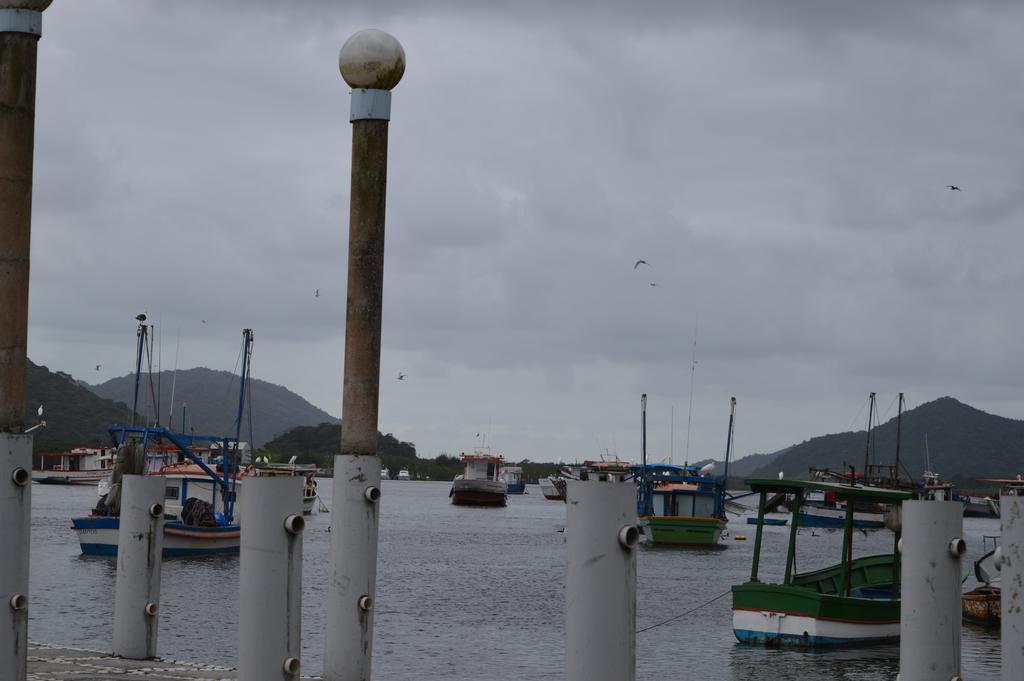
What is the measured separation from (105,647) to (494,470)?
13833 centimetres

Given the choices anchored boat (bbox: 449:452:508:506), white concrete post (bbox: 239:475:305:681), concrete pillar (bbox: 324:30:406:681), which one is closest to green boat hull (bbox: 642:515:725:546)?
concrete pillar (bbox: 324:30:406:681)

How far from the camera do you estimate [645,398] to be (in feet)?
311

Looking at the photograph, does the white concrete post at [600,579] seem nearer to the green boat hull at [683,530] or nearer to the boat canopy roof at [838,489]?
the boat canopy roof at [838,489]

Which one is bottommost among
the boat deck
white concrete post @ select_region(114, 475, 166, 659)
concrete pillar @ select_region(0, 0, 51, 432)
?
the boat deck

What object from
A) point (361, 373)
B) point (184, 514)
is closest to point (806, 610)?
point (361, 373)

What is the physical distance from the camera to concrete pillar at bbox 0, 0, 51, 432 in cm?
1306

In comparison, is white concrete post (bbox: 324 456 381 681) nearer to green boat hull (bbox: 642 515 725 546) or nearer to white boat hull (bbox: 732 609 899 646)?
white boat hull (bbox: 732 609 899 646)

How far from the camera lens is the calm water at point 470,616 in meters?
31.8

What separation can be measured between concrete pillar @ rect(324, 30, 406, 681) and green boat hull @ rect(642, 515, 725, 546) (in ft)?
207

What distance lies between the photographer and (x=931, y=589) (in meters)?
11.8

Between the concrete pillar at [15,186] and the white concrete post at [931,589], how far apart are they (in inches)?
328

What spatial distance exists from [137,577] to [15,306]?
15.3 ft

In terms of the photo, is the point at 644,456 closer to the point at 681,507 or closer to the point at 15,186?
the point at 681,507

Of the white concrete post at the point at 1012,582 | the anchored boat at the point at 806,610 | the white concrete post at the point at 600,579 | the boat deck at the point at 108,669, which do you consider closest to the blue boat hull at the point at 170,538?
the anchored boat at the point at 806,610
